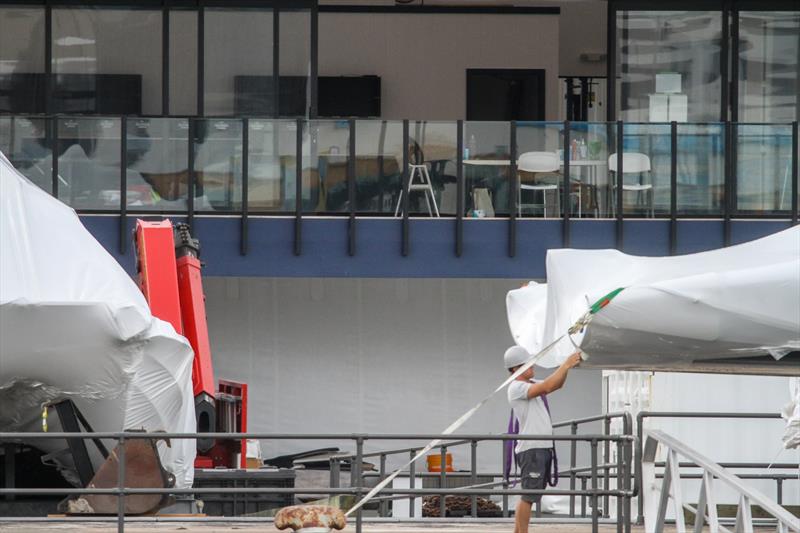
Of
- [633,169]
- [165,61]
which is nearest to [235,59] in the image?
[165,61]

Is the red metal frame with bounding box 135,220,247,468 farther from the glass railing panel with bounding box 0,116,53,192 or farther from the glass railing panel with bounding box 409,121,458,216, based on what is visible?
the glass railing panel with bounding box 409,121,458,216

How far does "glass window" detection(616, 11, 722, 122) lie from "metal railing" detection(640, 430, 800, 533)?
16508mm

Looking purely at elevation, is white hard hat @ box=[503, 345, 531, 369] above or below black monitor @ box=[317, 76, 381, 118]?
below

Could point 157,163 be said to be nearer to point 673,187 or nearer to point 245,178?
point 245,178

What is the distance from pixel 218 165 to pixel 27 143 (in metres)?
2.91

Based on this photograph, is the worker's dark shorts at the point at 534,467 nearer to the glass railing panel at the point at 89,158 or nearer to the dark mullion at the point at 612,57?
the glass railing panel at the point at 89,158

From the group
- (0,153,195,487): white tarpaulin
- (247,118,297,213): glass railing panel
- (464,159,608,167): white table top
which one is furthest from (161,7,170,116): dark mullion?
(0,153,195,487): white tarpaulin

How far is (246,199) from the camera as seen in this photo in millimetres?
27375

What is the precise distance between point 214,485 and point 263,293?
1169 centimetres

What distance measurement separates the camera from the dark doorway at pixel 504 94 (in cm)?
3344

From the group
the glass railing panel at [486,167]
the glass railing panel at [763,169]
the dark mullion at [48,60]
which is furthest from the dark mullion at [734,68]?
the dark mullion at [48,60]

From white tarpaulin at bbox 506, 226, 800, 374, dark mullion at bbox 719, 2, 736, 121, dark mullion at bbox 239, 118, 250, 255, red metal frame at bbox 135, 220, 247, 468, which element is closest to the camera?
white tarpaulin at bbox 506, 226, 800, 374

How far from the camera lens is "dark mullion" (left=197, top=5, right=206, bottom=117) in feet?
95.9

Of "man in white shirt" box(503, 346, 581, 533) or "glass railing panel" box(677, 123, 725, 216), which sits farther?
"glass railing panel" box(677, 123, 725, 216)
